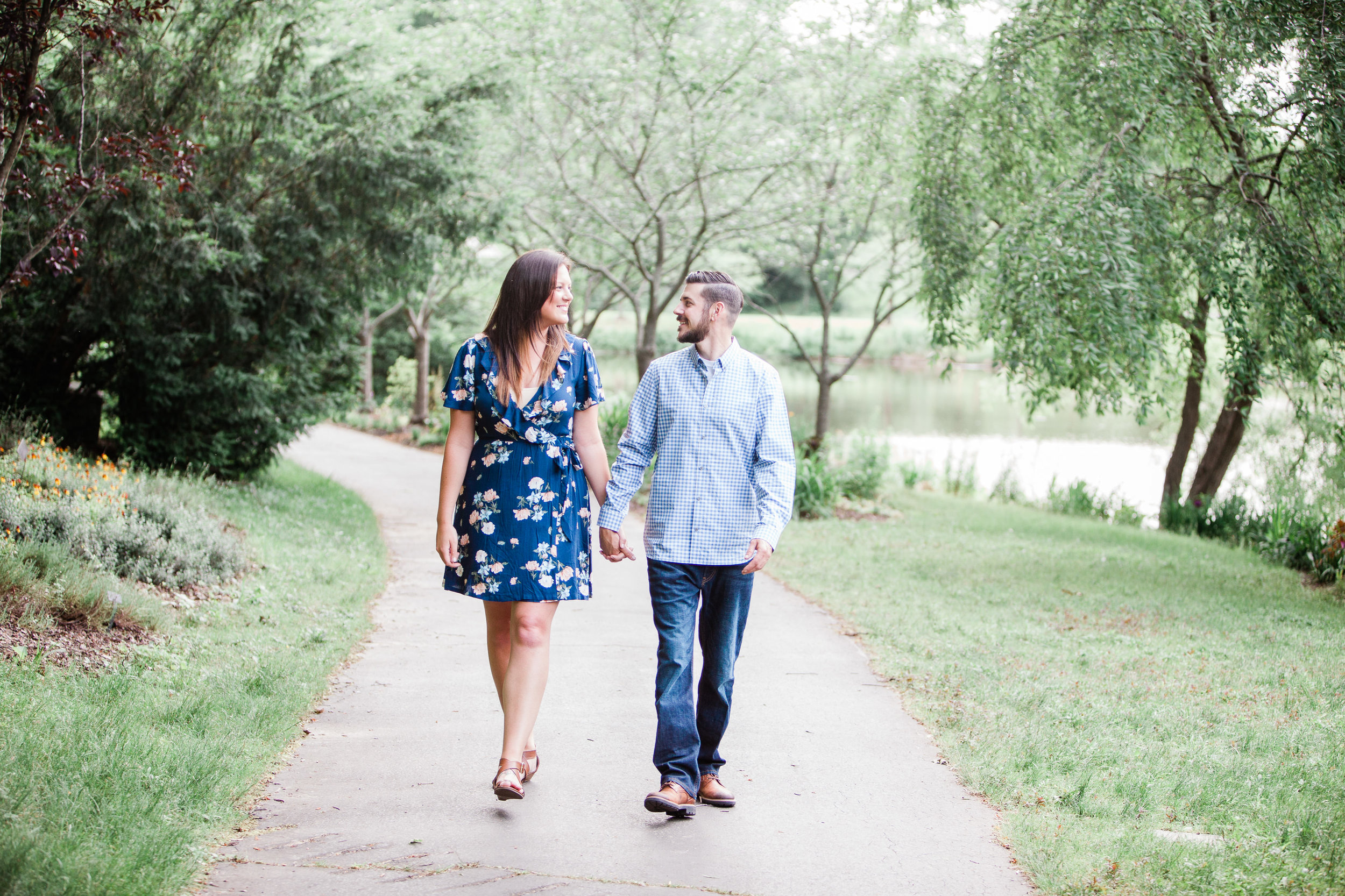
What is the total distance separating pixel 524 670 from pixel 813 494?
1093 cm

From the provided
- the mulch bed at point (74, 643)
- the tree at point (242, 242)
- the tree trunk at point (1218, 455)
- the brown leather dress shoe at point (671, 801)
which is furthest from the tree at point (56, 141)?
the tree trunk at point (1218, 455)

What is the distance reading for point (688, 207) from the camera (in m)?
17.8

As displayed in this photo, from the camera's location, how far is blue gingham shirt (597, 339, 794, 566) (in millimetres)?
4070

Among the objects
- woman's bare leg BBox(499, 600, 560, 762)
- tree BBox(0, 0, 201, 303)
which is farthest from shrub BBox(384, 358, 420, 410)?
woman's bare leg BBox(499, 600, 560, 762)

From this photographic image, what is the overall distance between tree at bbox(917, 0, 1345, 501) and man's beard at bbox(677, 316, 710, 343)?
5499mm

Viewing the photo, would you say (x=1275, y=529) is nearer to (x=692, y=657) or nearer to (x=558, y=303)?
(x=692, y=657)

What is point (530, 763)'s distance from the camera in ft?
14.4

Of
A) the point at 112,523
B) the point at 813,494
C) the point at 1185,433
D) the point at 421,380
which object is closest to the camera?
the point at 112,523

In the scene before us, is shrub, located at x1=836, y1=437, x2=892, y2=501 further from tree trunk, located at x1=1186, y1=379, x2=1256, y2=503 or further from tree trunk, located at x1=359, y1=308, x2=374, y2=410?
tree trunk, located at x1=359, y1=308, x2=374, y2=410

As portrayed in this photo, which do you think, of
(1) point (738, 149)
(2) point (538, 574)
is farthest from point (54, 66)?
(1) point (738, 149)

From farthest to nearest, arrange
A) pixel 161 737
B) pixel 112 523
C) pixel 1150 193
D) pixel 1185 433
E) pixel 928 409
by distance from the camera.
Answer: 1. pixel 928 409
2. pixel 1185 433
3. pixel 1150 193
4. pixel 112 523
5. pixel 161 737

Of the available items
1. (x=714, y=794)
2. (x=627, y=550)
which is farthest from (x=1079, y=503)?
(x=627, y=550)

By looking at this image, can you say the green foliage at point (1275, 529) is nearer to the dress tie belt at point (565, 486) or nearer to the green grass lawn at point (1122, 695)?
the green grass lawn at point (1122, 695)

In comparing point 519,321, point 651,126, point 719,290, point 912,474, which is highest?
point 651,126
